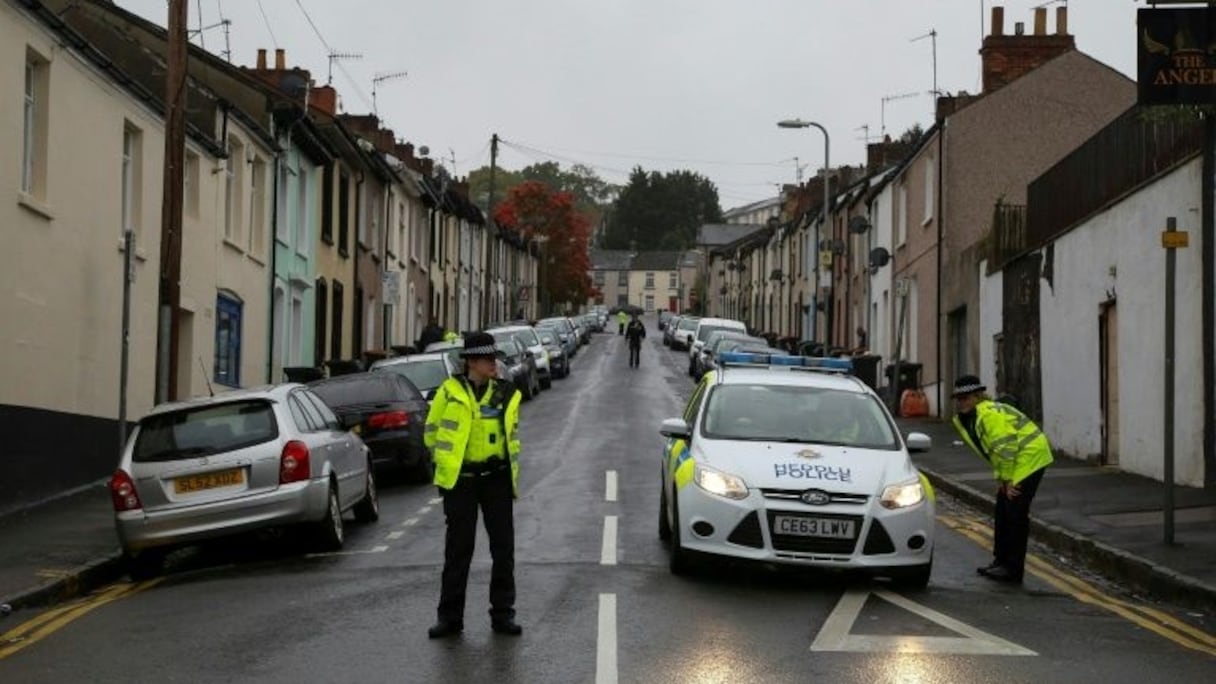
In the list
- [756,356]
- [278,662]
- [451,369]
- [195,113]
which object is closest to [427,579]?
[278,662]

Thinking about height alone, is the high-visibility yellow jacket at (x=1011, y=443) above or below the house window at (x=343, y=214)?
below

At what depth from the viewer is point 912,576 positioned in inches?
438

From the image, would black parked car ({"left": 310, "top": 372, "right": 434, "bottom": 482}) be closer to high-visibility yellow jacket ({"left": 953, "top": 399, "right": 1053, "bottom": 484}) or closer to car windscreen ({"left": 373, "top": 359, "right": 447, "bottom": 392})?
car windscreen ({"left": 373, "top": 359, "right": 447, "bottom": 392})

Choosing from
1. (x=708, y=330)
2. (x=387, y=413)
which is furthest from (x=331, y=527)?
(x=708, y=330)

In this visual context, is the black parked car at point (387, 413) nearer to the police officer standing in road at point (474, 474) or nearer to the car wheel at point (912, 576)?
the car wheel at point (912, 576)

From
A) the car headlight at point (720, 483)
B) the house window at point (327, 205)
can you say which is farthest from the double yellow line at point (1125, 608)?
the house window at point (327, 205)

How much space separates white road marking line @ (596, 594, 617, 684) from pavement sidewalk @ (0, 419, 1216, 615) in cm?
418

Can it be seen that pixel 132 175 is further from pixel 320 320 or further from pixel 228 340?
pixel 320 320

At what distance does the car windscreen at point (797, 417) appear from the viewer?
12031mm

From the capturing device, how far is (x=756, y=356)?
15562 millimetres

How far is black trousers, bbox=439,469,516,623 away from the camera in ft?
29.9

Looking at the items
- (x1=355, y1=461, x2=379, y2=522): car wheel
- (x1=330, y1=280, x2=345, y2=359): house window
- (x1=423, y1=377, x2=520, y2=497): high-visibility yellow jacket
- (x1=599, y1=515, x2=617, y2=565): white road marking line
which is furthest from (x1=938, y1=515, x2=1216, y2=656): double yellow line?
(x1=330, y1=280, x2=345, y2=359): house window

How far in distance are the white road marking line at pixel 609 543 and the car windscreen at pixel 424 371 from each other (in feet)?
32.9

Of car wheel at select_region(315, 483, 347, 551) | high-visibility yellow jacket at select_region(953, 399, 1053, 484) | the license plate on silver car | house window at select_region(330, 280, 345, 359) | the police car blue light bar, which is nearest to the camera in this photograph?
the license plate on silver car
